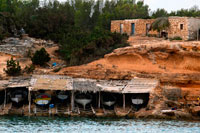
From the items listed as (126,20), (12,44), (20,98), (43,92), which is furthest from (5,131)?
(126,20)

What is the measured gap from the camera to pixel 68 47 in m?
52.2

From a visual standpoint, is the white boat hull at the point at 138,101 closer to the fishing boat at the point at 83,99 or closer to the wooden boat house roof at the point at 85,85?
the wooden boat house roof at the point at 85,85

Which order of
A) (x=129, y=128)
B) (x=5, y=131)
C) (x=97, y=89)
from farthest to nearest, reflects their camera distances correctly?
(x=97, y=89) → (x=129, y=128) → (x=5, y=131)

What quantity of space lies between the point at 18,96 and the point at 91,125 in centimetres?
945

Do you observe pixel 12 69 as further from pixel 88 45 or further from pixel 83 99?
pixel 88 45

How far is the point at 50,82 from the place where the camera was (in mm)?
40500

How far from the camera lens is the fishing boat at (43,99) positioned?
133ft

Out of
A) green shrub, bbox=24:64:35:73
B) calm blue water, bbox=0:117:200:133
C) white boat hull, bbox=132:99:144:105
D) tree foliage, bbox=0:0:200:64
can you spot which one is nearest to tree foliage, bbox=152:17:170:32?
tree foliage, bbox=0:0:200:64

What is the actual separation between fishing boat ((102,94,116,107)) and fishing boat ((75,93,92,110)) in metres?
1.17

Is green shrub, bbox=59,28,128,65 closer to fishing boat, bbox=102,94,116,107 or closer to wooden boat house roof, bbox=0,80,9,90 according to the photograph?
fishing boat, bbox=102,94,116,107

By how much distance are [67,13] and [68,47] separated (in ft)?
56.2

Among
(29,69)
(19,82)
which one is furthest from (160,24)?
(19,82)

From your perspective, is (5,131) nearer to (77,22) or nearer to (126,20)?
(126,20)

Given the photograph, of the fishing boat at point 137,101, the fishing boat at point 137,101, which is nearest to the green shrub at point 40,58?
the fishing boat at point 137,101
